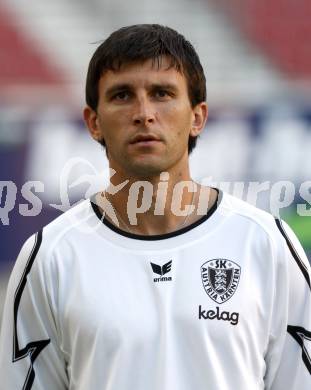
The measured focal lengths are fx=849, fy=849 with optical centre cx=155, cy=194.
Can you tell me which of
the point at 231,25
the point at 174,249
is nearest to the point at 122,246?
the point at 174,249

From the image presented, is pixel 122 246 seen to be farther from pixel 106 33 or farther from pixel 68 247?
pixel 106 33

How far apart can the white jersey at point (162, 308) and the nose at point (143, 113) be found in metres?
0.25

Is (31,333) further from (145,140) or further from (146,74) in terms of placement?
(146,74)

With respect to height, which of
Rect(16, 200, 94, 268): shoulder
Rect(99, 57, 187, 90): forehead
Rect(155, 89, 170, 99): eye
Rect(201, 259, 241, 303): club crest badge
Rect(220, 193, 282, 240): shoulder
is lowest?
Rect(201, 259, 241, 303): club crest badge

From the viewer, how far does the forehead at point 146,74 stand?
180 cm

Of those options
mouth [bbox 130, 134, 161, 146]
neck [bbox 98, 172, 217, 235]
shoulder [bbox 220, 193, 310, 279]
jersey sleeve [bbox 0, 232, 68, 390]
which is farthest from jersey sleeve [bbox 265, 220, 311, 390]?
jersey sleeve [bbox 0, 232, 68, 390]

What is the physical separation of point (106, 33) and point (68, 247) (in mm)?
2107

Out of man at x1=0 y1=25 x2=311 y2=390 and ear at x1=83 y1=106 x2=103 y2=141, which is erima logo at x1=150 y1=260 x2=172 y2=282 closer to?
man at x1=0 y1=25 x2=311 y2=390

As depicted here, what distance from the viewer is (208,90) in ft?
12.1

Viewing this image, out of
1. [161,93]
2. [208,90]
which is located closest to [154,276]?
[161,93]

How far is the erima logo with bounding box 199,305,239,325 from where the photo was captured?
5.67 feet

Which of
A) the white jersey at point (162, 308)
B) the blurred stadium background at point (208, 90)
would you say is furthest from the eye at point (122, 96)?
the blurred stadium background at point (208, 90)

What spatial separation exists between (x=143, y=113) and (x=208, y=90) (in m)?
1.97

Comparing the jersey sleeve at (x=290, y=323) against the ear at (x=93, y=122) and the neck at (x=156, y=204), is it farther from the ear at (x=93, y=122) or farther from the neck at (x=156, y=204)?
the ear at (x=93, y=122)
